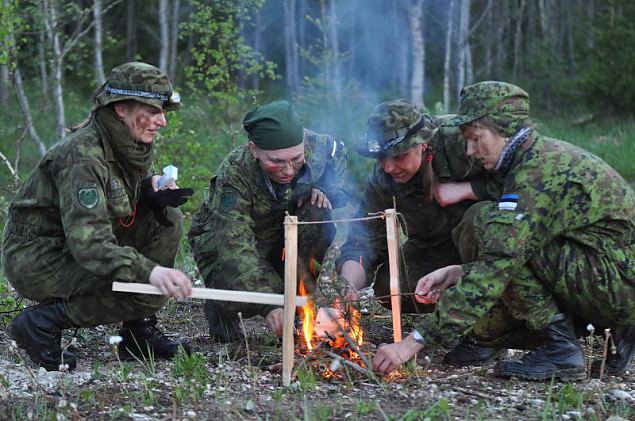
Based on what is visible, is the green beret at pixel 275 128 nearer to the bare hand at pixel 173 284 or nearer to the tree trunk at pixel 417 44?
the bare hand at pixel 173 284

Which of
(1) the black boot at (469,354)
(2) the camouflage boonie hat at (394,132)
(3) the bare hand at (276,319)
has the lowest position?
(1) the black boot at (469,354)

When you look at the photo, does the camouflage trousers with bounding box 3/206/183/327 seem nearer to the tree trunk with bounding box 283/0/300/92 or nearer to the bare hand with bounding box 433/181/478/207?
the bare hand with bounding box 433/181/478/207

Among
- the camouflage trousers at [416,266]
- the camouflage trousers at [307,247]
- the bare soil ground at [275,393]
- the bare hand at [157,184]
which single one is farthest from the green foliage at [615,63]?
the bare hand at [157,184]

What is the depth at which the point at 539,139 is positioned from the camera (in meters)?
4.51

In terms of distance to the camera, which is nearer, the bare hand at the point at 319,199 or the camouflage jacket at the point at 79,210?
the camouflage jacket at the point at 79,210

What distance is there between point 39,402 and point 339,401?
4.65ft

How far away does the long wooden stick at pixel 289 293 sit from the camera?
167 inches

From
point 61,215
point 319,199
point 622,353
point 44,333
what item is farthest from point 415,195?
point 44,333

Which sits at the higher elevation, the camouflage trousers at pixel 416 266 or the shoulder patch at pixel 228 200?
the shoulder patch at pixel 228 200

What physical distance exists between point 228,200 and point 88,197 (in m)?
0.96

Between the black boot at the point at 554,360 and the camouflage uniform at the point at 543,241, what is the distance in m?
0.09

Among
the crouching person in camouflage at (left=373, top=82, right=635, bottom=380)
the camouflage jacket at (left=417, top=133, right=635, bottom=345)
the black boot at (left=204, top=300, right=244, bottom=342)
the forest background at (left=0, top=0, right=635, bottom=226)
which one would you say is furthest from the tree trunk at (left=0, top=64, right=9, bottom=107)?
the camouflage jacket at (left=417, top=133, right=635, bottom=345)

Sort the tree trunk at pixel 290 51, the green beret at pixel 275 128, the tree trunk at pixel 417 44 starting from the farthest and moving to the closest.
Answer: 1. the tree trunk at pixel 290 51
2. the tree trunk at pixel 417 44
3. the green beret at pixel 275 128

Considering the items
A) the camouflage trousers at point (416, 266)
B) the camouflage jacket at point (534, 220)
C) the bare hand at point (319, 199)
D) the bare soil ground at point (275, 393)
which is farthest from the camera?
the camouflage trousers at point (416, 266)
